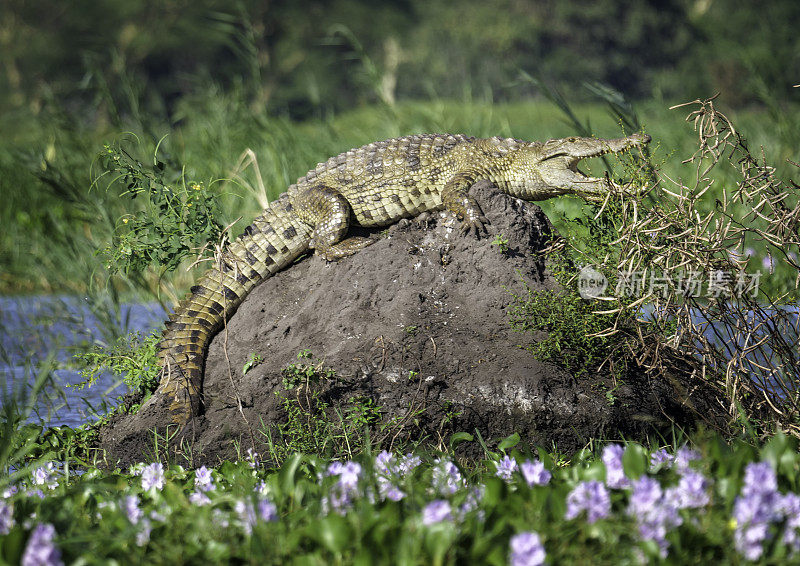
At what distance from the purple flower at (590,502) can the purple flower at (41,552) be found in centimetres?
133

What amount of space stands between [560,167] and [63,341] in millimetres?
3638

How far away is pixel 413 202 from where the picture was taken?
434 centimetres

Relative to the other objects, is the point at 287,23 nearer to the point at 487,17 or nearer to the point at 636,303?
the point at 487,17

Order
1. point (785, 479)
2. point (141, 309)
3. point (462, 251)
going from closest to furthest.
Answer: point (785, 479)
point (462, 251)
point (141, 309)

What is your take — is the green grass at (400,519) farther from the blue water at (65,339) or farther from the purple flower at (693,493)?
the blue water at (65,339)

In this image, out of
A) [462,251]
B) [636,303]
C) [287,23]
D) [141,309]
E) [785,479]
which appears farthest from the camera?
[287,23]

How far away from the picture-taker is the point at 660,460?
2.79 metres

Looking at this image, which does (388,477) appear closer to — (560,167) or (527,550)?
(527,550)

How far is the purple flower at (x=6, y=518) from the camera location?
7.36 ft

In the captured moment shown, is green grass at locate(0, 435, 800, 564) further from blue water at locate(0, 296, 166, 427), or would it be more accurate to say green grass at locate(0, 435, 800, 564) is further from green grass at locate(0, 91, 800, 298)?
green grass at locate(0, 91, 800, 298)

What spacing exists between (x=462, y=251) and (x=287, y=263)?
114 centimetres

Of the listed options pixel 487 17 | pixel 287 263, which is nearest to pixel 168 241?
pixel 287 263

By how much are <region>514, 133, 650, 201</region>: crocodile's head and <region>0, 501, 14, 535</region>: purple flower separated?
2921 mm

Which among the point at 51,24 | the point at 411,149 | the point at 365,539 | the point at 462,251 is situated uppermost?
the point at 51,24
